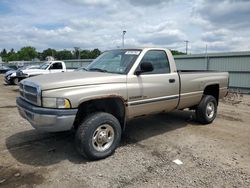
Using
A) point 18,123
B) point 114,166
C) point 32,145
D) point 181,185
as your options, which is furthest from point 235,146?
point 18,123

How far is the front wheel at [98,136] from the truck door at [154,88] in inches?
19.7

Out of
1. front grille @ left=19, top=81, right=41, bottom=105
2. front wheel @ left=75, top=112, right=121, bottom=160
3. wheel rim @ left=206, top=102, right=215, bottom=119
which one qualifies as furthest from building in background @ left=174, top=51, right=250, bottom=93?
front grille @ left=19, top=81, right=41, bottom=105

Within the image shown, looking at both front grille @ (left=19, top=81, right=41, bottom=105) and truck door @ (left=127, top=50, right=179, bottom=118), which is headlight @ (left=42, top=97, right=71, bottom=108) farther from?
truck door @ (left=127, top=50, right=179, bottom=118)

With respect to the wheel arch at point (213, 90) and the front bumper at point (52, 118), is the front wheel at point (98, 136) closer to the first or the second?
the front bumper at point (52, 118)

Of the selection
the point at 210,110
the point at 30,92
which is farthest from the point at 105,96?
the point at 210,110

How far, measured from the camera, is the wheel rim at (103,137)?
457 cm

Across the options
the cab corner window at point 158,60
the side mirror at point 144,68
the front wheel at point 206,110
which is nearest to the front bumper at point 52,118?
the side mirror at point 144,68

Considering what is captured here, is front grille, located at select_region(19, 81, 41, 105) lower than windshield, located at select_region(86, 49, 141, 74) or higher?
lower

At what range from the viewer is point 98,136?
15.1 feet

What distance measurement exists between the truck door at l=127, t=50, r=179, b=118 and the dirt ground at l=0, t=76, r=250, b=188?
78 cm

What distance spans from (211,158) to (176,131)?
1.75 meters

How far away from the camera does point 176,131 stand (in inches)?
253

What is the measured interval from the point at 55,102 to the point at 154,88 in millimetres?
2124

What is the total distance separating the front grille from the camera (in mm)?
4196
